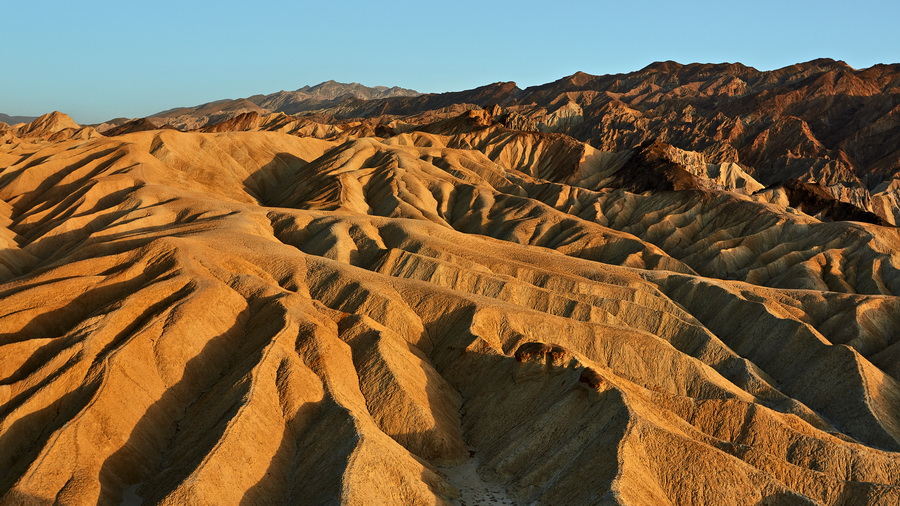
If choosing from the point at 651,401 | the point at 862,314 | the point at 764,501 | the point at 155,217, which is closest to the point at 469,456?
the point at 651,401

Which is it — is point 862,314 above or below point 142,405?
below

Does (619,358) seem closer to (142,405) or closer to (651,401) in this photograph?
(651,401)

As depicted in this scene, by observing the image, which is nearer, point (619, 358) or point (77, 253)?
point (619, 358)

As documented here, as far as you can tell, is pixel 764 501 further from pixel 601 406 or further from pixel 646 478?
pixel 601 406

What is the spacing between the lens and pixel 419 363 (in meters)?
50.7

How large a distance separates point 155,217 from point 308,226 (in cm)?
1785

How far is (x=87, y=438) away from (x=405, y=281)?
1152 inches

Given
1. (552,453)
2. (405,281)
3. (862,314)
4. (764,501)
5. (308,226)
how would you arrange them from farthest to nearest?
(308,226)
(862,314)
(405,281)
(552,453)
(764,501)

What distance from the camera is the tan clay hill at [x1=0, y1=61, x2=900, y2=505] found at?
36594mm

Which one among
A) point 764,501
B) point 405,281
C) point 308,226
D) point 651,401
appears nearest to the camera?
point 764,501

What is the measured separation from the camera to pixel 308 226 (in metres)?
82.1

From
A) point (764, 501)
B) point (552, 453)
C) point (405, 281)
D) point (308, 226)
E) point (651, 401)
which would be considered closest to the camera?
point (764, 501)

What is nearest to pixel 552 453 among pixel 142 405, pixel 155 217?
pixel 142 405

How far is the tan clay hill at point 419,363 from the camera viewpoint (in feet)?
120
